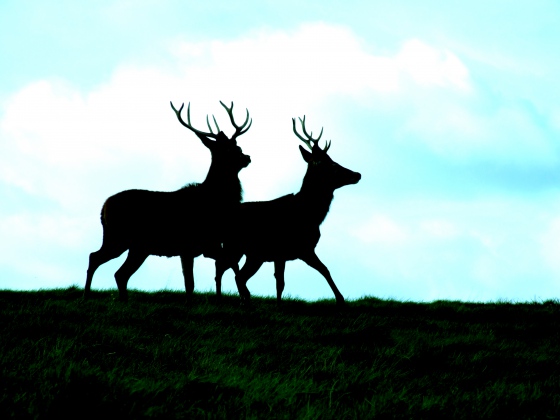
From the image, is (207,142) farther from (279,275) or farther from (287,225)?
(279,275)

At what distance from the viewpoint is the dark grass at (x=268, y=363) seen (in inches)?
189

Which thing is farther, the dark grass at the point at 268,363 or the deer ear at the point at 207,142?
the deer ear at the point at 207,142

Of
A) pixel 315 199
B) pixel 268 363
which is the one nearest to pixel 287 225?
pixel 315 199

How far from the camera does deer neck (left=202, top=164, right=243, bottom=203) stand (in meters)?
10.7

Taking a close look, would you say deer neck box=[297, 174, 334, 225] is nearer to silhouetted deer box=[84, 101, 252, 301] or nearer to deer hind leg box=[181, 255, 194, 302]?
silhouetted deer box=[84, 101, 252, 301]

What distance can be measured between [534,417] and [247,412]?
2.06m

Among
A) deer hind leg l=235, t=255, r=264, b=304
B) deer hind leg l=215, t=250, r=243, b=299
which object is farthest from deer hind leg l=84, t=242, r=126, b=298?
deer hind leg l=235, t=255, r=264, b=304

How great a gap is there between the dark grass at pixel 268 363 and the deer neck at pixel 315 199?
1770 millimetres

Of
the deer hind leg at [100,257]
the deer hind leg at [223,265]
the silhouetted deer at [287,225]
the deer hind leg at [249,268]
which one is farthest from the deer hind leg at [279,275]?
the deer hind leg at [100,257]

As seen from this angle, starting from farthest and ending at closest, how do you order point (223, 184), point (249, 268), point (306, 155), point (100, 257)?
point (306, 155), point (249, 268), point (223, 184), point (100, 257)

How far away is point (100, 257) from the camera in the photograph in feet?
33.5

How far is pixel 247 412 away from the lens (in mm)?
4738

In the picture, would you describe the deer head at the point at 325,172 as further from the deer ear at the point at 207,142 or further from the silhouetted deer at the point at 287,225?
the deer ear at the point at 207,142

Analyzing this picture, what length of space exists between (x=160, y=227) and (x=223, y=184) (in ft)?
3.93
